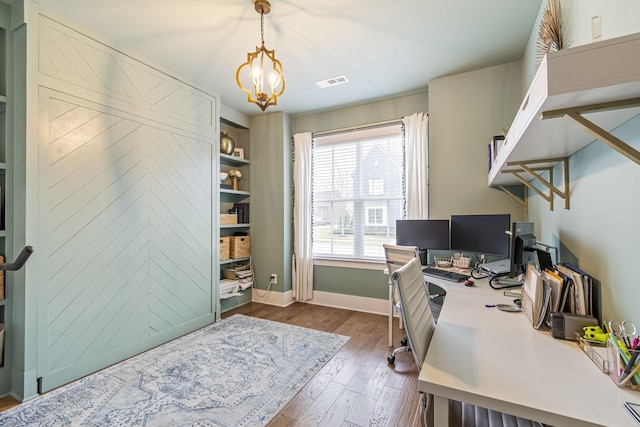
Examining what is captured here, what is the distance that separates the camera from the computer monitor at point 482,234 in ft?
7.56

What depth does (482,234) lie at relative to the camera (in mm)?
2451

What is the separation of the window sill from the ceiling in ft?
6.92

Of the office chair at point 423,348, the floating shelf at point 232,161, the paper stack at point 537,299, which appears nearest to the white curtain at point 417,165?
the paper stack at point 537,299

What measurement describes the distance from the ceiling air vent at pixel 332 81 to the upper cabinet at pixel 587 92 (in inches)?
87.5

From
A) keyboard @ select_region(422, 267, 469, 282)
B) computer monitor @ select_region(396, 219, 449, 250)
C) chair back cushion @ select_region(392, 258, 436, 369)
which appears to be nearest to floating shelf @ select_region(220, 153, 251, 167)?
computer monitor @ select_region(396, 219, 449, 250)

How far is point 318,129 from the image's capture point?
3.85 meters

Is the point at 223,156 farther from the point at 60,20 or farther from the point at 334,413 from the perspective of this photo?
the point at 334,413

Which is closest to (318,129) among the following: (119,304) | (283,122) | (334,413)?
(283,122)

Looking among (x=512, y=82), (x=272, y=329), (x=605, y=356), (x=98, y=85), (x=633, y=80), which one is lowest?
(x=272, y=329)

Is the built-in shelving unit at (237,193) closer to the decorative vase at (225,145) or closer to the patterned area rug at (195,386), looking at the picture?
the decorative vase at (225,145)

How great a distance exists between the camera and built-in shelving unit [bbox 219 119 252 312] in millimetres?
3786

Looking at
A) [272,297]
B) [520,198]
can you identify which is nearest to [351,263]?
[272,297]

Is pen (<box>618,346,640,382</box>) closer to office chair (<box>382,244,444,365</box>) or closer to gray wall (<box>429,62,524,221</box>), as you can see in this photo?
office chair (<box>382,244,444,365</box>)

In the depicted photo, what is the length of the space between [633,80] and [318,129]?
3.43m
